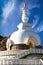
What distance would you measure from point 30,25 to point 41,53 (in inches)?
322

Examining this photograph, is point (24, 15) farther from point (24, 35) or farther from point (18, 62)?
point (18, 62)

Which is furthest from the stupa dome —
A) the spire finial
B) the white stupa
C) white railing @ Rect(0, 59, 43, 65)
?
white railing @ Rect(0, 59, 43, 65)

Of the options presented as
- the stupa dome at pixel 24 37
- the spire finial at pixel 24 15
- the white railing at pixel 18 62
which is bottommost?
the white railing at pixel 18 62

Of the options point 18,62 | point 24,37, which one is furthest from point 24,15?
point 18,62

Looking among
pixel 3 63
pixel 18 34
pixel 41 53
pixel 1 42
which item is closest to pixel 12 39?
pixel 18 34

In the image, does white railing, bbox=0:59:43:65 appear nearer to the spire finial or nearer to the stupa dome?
the stupa dome

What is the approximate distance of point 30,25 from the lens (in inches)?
1444

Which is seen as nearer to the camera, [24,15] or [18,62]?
[18,62]

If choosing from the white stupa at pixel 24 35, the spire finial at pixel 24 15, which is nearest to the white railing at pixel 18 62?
the white stupa at pixel 24 35

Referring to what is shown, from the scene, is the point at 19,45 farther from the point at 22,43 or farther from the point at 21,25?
the point at 21,25

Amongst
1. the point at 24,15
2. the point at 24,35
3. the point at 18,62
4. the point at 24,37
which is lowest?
the point at 18,62

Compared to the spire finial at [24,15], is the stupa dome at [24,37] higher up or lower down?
lower down

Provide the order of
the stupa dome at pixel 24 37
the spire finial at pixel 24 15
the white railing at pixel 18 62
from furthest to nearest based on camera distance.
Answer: the spire finial at pixel 24 15, the stupa dome at pixel 24 37, the white railing at pixel 18 62

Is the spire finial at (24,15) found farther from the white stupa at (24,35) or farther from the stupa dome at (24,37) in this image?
the stupa dome at (24,37)
